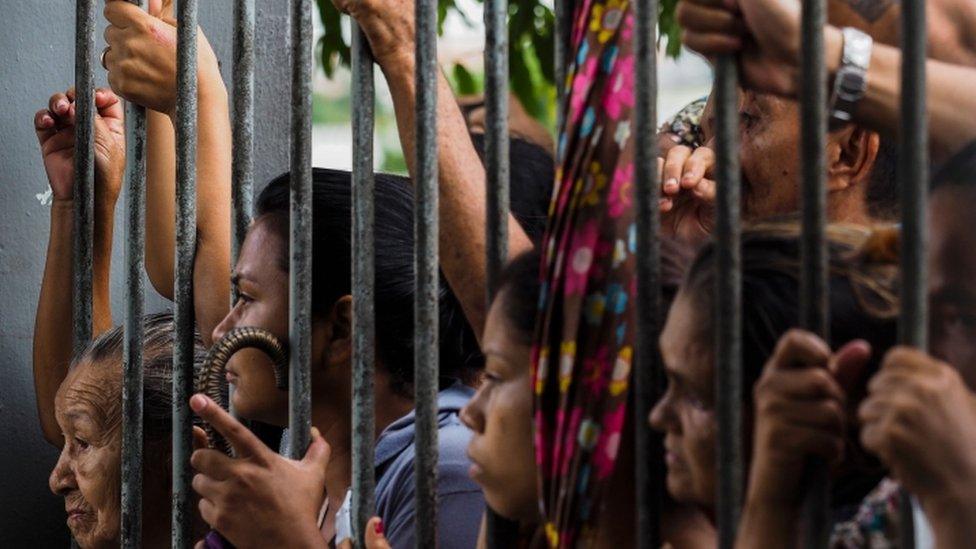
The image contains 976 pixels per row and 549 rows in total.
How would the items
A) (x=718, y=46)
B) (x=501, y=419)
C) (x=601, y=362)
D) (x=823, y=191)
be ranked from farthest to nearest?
1. (x=501, y=419)
2. (x=601, y=362)
3. (x=718, y=46)
4. (x=823, y=191)

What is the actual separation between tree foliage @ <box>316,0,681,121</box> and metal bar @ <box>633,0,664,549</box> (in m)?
3.60

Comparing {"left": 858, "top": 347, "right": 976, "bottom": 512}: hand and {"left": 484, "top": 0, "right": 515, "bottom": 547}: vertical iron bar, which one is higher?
{"left": 484, "top": 0, "right": 515, "bottom": 547}: vertical iron bar

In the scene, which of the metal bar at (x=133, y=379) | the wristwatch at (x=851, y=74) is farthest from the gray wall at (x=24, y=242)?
the wristwatch at (x=851, y=74)

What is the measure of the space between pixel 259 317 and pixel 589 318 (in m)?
1.07

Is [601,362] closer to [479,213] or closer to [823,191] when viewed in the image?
[823,191]

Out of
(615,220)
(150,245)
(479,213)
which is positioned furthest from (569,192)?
(150,245)

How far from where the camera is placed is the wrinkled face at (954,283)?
5.45 feet

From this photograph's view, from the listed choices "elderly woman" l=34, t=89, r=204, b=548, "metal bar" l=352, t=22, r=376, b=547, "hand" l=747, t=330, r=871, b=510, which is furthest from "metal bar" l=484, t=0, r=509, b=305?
"elderly woman" l=34, t=89, r=204, b=548

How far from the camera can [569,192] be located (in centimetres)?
196

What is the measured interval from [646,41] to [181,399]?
1.20 metres

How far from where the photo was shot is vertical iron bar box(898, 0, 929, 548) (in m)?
1.55

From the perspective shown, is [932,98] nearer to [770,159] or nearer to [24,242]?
[770,159]

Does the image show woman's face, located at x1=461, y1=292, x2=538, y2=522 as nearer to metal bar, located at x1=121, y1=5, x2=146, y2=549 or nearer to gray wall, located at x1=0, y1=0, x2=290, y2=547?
metal bar, located at x1=121, y1=5, x2=146, y2=549

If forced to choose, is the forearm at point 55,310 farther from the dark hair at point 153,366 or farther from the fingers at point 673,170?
the fingers at point 673,170
